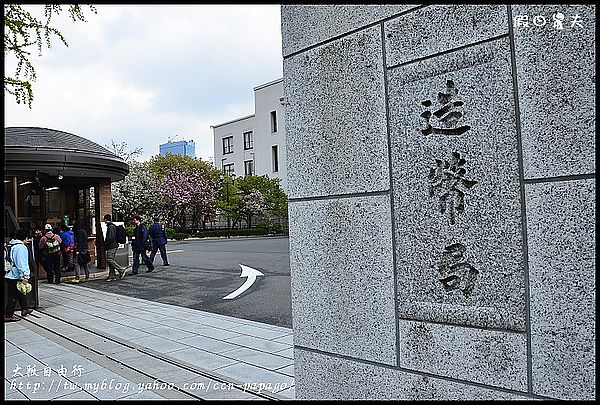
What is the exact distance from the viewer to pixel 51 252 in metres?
12.8

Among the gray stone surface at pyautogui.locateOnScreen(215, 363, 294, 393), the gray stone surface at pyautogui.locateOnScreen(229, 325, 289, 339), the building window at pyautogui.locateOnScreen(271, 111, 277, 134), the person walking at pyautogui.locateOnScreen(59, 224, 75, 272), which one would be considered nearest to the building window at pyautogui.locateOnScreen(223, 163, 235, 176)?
the building window at pyautogui.locateOnScreen(271, 111, 277, 134)

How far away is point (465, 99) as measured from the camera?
2.72m

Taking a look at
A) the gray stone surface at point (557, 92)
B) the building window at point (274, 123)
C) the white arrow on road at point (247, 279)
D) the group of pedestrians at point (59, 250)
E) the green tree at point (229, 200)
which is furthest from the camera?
the building window at point (274, 123)

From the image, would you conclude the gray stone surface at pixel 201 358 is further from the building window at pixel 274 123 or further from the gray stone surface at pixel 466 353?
the building window at pixel 274 123

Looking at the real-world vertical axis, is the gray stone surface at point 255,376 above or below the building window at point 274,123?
below

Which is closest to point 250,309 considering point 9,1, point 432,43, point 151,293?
point 151,293

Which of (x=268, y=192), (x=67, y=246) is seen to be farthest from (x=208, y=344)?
(x=268, y=192)

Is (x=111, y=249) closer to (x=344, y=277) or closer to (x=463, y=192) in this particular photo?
(x=344, y=277)

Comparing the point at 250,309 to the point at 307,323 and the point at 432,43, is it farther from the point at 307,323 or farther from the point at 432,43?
the point at 432,43

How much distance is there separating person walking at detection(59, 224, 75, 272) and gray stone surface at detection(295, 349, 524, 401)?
1156 centimetres

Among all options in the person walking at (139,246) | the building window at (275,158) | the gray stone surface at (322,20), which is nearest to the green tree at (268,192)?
the building window at (275,158)

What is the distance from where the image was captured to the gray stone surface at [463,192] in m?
2.58

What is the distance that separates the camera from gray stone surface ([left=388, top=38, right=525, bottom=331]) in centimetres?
258

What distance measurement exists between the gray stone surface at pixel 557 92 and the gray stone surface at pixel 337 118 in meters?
0.83
